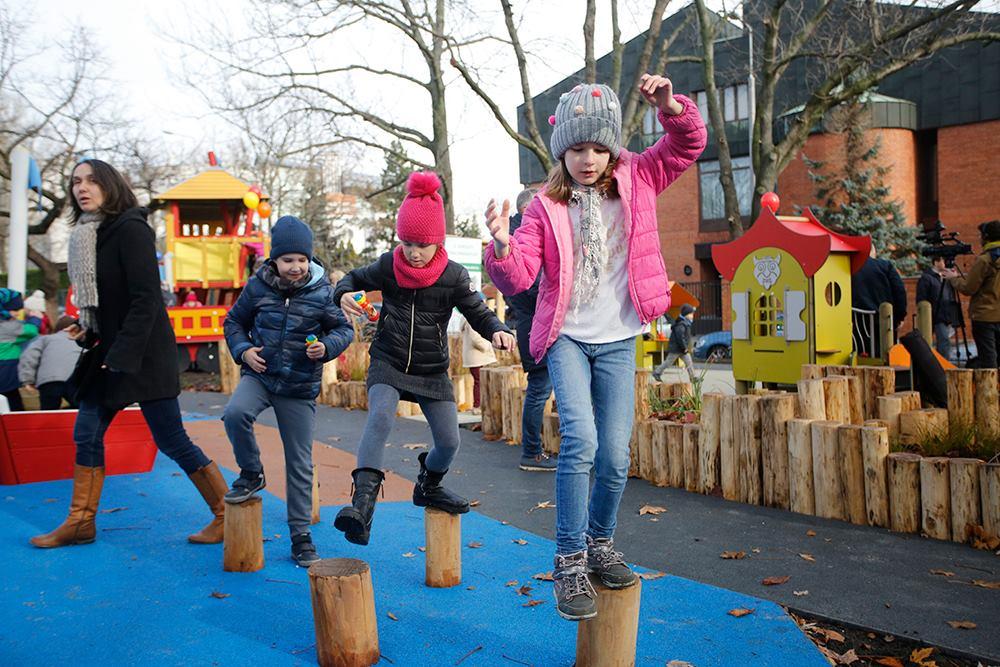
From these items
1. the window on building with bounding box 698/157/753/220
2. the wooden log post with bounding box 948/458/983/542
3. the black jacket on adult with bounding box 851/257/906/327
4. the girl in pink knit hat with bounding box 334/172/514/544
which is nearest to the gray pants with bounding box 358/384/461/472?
the girl in pink knit hat with bounding box 334/172/514/544

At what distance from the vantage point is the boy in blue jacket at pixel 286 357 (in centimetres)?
455

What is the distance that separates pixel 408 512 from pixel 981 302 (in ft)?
22.4

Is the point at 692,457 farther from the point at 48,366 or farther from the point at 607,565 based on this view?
the point at 48,366

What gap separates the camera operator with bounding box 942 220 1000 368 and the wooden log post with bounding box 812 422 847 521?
186 inches

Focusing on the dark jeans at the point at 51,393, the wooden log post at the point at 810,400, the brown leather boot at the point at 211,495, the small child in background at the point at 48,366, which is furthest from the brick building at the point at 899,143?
the brown leather boot at the point at 211,495

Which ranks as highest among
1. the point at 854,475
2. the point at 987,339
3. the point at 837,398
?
the point at 987,339

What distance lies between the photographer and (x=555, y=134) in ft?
11.4

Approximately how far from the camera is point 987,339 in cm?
906

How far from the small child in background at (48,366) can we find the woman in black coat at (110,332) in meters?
3.22

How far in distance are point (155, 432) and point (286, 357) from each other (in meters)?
0.95

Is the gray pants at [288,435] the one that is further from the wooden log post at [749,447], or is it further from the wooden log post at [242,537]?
the wooden log post at [749,447]

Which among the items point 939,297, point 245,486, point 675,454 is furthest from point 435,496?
point 939,297

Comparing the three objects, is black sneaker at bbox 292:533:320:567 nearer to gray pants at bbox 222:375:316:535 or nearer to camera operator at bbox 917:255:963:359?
gray pants at bbox 222:375:316:535

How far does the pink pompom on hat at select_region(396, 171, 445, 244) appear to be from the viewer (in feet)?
13.6
